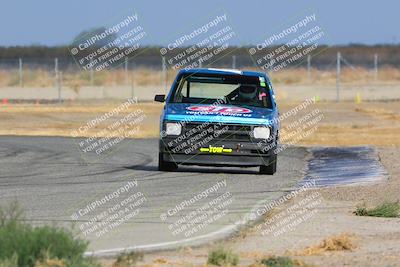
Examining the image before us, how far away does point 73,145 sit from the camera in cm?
2794

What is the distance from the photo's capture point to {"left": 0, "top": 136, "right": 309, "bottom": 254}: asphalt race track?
489 inches

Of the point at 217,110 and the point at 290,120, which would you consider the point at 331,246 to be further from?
the point at 290,120

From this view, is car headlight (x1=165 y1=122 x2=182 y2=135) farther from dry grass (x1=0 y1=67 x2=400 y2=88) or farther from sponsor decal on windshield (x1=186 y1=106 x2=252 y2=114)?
dry grass (x1=0 y1=67 x2=400 y2=88)

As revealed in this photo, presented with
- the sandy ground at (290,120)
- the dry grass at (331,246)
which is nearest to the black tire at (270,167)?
the dry grass at (331,246)

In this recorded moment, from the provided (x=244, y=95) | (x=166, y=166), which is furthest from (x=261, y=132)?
(x=166, y=166)

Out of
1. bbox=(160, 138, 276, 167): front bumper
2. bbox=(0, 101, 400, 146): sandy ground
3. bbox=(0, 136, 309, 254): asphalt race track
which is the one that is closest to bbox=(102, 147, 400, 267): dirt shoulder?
bbox=(0, 136, 309, 254): asphalt race track

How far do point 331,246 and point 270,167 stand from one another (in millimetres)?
9199

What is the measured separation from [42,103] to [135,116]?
32.8 feet

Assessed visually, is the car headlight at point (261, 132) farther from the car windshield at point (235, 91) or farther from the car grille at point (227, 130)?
the car windshield at point (235, 91)

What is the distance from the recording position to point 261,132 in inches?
787

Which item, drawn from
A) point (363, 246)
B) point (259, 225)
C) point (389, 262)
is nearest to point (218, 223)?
point (259, 225)

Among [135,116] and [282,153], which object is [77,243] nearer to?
[282,153]

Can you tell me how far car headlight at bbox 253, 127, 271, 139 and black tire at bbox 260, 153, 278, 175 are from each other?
16.6 inches

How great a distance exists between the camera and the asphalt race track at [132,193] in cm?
1243
